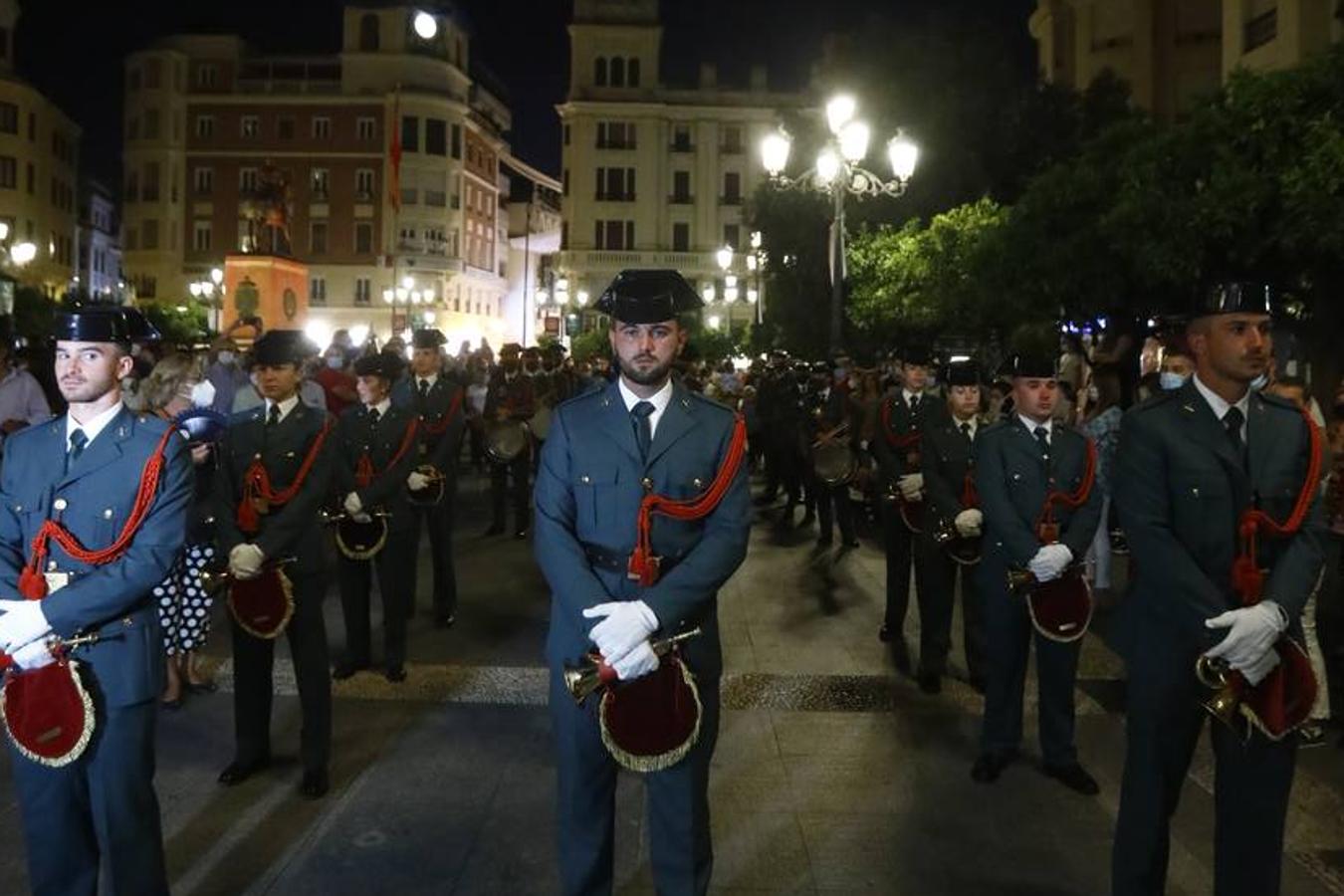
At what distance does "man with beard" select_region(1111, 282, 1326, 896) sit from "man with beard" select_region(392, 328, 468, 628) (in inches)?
257

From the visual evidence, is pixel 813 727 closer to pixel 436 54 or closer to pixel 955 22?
pixel 955 22

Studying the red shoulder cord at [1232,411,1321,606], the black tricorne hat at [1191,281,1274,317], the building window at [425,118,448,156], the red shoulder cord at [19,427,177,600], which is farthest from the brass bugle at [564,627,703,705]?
the building window at [425,118,448,156]

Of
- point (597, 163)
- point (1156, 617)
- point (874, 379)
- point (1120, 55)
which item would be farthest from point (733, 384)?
point (597, 163)

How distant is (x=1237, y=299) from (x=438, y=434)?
22.9 ft

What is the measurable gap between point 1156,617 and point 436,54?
8084 centimetres

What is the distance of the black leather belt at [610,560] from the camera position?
13.9 ft

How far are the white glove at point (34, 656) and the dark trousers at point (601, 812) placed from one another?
1587mm

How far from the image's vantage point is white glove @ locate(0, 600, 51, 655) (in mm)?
3984

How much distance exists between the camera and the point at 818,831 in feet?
18.7

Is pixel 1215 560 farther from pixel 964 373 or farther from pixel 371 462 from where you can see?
pixel 371 462

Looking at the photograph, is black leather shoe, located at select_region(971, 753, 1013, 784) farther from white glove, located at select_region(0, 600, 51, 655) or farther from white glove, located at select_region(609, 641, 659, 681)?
white glove, located at select_region(0, 600, 51, 655)

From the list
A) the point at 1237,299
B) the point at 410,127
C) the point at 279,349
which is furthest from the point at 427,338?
the point at 410,127

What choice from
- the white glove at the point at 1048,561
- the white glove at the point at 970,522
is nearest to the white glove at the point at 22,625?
the white glove at the point at 1048,561

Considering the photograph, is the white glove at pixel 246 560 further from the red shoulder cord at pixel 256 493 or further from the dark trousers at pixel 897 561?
the dark trousers at pixel 897 561
